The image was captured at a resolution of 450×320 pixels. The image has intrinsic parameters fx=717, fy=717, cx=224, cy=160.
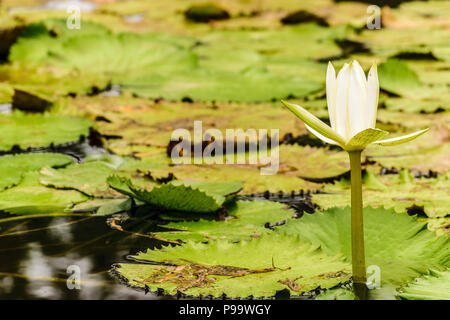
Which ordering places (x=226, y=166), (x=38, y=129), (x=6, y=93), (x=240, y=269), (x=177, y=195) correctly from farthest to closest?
(x=6, y=93), (x=38, y=129), (x=226, y=166), (x=177, y=195), (x=240, y=269)

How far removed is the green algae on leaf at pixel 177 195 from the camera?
4.84 ft

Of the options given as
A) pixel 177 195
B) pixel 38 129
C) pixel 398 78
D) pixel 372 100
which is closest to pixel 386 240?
pixel 372 100

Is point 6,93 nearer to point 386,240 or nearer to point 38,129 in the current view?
point 38,129

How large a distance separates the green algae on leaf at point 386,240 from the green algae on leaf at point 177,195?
0.68 ft

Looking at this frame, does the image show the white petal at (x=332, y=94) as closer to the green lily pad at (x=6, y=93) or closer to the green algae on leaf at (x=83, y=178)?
the green algae on leaf at (x=83, y=178)

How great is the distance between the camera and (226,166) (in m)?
1.90

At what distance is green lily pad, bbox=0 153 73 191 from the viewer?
5.87ft

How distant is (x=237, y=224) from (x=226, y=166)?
0.40 metres

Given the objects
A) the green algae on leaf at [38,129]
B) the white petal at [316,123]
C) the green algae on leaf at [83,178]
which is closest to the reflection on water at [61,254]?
the green algae on leaf at [83,178]

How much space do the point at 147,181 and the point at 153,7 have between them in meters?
3.56

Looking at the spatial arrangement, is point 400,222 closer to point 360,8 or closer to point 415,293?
point 415,293

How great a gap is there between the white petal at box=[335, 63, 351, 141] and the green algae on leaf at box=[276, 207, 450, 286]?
280 mm

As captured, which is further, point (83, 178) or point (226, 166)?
point (226, 166)

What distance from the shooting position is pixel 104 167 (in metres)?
1.88
